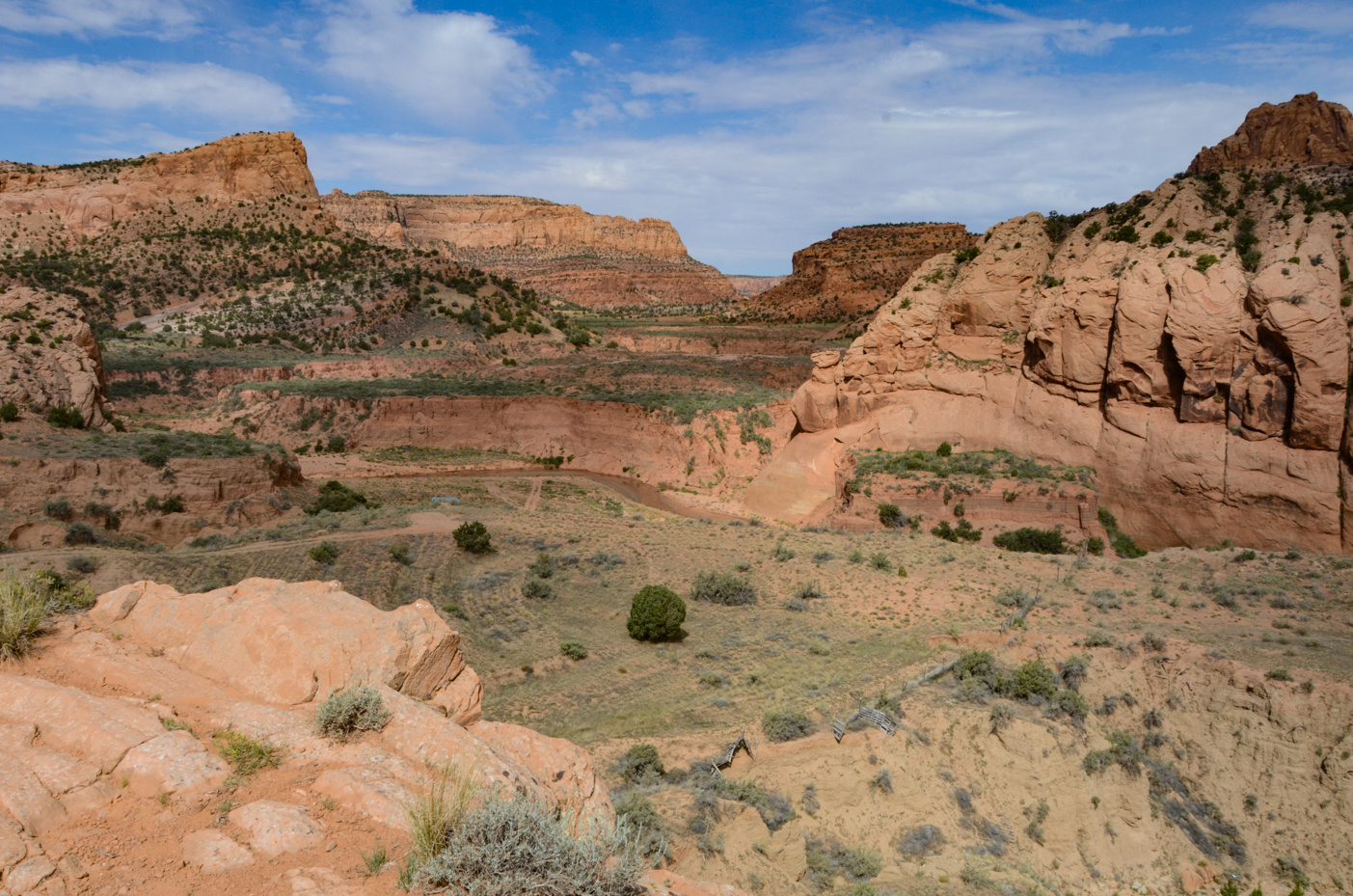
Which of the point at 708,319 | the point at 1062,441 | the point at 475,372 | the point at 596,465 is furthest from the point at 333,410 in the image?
the point at 708,319

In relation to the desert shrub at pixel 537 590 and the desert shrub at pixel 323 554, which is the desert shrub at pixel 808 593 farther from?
the desert shrub at pixel 323 554

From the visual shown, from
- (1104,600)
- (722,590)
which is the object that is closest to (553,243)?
(722,590)

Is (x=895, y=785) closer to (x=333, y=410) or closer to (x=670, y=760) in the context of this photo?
(x=670, y=760)

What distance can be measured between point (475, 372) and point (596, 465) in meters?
16.3

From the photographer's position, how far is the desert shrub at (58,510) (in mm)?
23281

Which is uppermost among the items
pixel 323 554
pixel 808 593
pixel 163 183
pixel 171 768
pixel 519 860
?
pixel 163 183

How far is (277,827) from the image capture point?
464 centimetres

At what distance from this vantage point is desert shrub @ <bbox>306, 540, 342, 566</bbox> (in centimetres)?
2006

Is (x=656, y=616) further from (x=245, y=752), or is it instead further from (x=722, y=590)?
(x=245, y=752)

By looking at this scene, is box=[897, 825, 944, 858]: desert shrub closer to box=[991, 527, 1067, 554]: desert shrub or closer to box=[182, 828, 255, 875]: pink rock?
box=[182, 828, 255, 875]: pink rock

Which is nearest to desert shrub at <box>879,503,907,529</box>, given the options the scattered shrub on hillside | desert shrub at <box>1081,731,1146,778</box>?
desert shrub at <box>1081,731,1146,778</box>

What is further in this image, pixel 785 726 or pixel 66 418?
pixel 66 418

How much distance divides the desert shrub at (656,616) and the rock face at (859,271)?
71200 mm

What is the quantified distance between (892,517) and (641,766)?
17.2 meters
